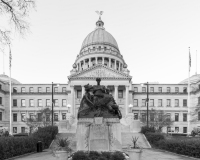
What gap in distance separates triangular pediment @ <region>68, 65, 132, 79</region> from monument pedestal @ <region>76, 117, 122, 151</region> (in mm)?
40064

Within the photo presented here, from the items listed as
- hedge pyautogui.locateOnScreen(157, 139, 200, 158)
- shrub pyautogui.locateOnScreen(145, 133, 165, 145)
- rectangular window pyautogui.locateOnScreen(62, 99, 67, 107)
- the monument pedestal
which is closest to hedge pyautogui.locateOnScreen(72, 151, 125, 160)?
the monument pedestal

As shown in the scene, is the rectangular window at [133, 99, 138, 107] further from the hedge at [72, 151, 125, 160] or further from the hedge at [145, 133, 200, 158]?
the hedge at [72, 151, 125, 160]

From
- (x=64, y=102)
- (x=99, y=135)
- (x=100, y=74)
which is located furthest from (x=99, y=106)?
(x=64, y=102)

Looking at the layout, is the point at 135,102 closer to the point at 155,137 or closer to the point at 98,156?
the point at 155,137

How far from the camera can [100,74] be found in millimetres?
51312

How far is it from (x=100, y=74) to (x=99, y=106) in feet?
133

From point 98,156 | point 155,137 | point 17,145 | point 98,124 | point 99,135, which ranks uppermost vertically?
point 98,124

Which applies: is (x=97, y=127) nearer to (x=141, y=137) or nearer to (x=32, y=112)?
(x=141, y=137)

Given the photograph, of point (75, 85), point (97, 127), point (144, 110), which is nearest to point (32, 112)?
point (75, 85)

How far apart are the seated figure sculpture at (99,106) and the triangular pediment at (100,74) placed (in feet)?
128

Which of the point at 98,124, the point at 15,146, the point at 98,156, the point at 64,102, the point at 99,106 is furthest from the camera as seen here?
the point at 64,102

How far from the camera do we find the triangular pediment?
5028cm

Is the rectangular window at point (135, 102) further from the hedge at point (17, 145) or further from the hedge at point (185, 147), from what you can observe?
the hedge at point (17, 145)

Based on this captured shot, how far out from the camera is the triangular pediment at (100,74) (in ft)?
165
